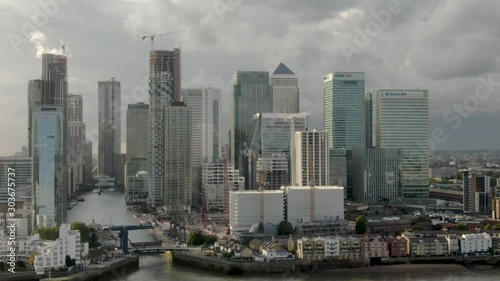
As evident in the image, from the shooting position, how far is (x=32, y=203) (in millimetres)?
18812

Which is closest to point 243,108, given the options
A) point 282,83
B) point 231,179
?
Result: point 282,83

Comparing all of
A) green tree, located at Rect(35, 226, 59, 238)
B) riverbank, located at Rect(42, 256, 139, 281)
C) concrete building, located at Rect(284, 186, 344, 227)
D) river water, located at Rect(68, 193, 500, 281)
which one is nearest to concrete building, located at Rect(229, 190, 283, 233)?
concrete building, located at Rect(284, 186, 344, 227)

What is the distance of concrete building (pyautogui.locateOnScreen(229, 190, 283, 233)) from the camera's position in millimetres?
20156

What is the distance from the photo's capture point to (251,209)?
2022 centimetres

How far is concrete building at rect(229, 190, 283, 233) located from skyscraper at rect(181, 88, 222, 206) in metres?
18.6

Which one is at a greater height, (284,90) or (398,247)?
(284,90)

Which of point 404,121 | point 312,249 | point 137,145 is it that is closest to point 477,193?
point 404,121

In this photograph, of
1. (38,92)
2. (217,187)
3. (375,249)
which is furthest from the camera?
(38,92)

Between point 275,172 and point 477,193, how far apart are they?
7867 mm

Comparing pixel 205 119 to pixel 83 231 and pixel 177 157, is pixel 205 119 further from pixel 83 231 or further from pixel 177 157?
pixel 83 231

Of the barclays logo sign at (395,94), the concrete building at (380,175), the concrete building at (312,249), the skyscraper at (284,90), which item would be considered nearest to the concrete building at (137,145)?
the skyscraper at (284,90)

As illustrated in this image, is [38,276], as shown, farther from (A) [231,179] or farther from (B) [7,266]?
(A) [231,179]

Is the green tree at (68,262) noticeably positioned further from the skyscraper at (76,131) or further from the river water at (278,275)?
the skyscraper at (76,131)

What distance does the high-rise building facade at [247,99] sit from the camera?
3750 centimetres
